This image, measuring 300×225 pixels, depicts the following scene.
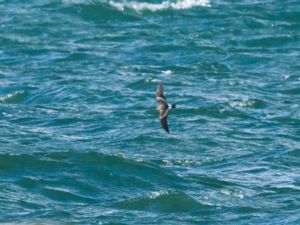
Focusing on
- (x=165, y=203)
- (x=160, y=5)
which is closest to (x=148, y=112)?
(x=165, y=203)

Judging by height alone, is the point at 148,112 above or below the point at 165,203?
above

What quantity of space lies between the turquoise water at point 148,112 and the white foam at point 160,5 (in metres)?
0.06

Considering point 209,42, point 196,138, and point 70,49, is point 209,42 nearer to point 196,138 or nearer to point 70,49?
point 70,49

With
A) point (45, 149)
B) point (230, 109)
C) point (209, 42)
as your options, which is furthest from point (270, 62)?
point (45, 149)

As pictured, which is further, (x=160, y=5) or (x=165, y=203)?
(x=160, y=5)

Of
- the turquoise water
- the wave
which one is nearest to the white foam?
the turquoise water

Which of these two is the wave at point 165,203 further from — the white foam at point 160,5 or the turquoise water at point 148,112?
the white foam at point 160,5

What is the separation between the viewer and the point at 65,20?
3475 centimetres

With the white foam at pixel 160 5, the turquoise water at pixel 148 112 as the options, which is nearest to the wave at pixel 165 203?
the turquoise water at pixel 148 112

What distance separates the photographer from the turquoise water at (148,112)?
21.1 m

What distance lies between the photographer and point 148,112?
1047 inches

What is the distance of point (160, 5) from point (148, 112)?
32.1ft

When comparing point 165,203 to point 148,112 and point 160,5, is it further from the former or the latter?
point 160,5

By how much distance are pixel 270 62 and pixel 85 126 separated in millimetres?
6549
